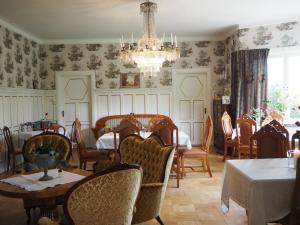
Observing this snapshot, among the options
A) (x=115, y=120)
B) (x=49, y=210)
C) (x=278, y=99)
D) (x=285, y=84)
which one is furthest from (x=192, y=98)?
(x=49, y=210)

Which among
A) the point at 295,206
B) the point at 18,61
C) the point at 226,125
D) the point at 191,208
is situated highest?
the point at 18,61

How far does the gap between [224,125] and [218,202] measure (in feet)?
8.53

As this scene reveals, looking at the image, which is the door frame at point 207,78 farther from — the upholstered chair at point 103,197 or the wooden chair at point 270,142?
the upholstered chair at point 103,197

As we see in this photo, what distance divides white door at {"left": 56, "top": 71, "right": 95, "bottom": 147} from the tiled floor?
12.5ft

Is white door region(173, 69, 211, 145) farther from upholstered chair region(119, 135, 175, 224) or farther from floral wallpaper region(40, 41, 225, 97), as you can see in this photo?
upholstered chair region(119, 135, 175, 224)

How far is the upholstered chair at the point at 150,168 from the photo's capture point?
2.63 meters

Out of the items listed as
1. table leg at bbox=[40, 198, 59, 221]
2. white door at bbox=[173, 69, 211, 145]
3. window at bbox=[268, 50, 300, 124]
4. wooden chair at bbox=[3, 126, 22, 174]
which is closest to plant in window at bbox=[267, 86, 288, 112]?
window at bbox=[268, 50, 300, 124]

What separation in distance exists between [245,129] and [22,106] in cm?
473

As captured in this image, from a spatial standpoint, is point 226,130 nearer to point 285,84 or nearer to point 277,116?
point 277,116

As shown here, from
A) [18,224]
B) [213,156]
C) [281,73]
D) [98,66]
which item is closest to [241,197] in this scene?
[18,224]

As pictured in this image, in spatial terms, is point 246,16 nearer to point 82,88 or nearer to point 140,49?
point 140,49

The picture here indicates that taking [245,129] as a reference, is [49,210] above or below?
below

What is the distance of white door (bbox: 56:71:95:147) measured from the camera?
7.88 m

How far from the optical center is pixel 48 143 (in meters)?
3.61
